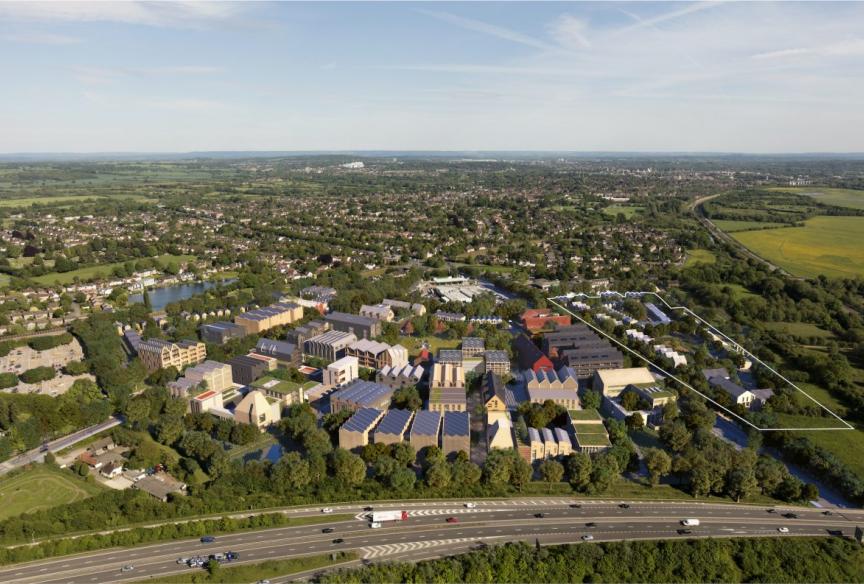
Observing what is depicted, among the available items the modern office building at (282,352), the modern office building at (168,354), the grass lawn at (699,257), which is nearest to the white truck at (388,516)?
the modern office building at (282,352)

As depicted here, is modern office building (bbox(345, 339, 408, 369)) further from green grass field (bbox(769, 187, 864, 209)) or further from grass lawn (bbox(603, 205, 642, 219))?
green grass field (bbox(769, 187, 864, 209))

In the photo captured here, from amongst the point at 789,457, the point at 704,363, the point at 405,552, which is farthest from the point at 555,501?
the point at 704,363

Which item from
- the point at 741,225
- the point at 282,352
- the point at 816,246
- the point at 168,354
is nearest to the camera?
the point at 168,354

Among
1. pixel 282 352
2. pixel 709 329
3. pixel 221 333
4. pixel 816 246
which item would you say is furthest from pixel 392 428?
pixel 816 246

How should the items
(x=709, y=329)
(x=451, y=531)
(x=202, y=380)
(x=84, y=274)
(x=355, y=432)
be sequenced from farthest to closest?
(x=84, y=274) → (x=709, y=329) → (x=202, y=380) → (x=355, y=432) → (x=451, y=531)

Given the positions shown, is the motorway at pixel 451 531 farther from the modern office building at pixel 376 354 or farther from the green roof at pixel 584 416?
the modern office building at pixel 376 354

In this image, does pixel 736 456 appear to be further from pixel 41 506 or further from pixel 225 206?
pixel 225 206

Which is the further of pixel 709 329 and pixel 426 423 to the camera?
pixel 709 329

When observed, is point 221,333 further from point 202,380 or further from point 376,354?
point 376,354
